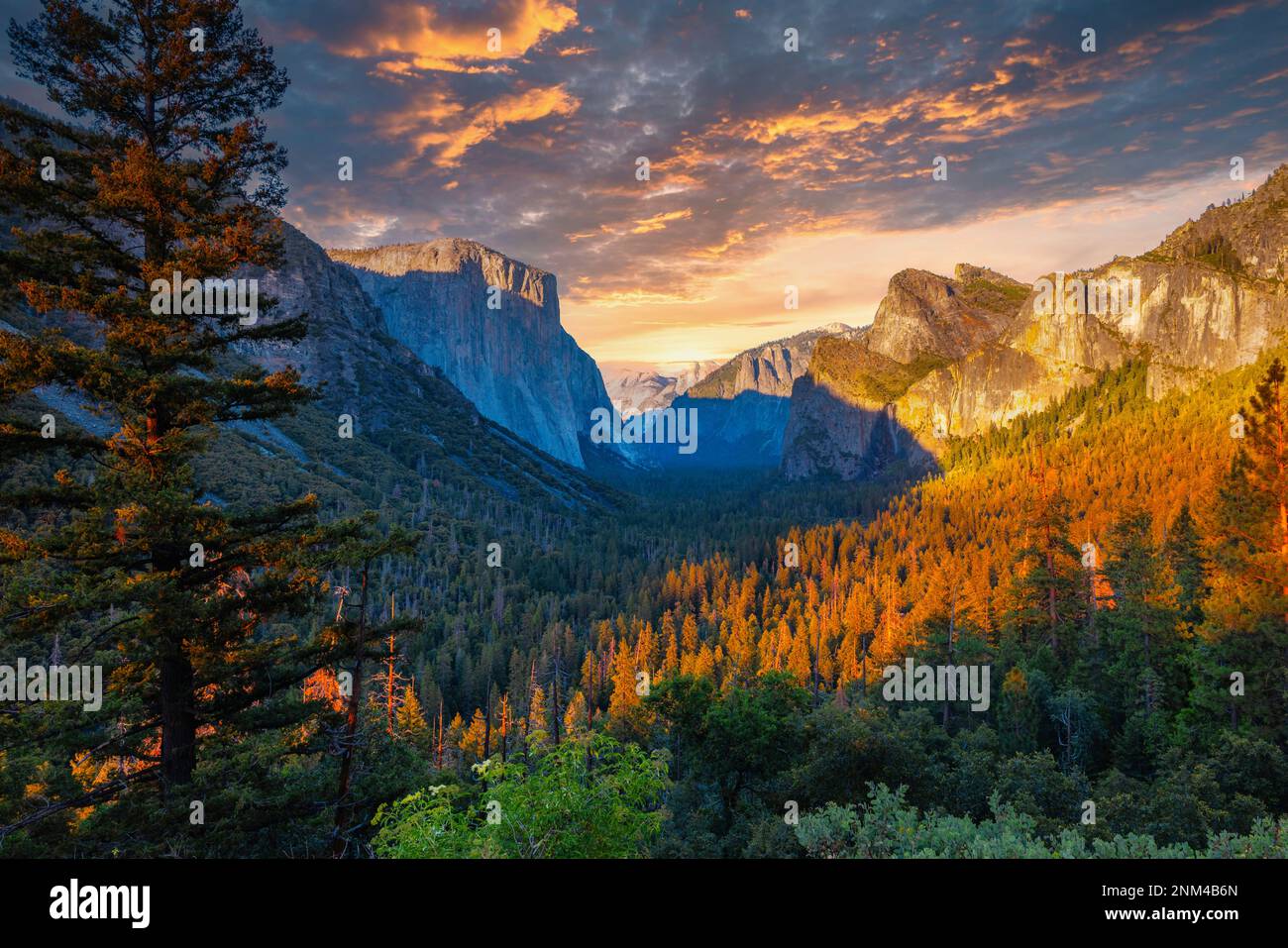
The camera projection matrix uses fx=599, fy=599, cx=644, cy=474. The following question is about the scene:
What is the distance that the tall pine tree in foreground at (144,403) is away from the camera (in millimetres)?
9773

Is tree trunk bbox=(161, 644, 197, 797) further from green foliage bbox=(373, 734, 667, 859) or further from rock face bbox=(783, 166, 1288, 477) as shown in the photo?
rock face bbox=(783, 166, 1288, 477)

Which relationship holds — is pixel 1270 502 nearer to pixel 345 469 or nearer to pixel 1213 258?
pixel 345 469

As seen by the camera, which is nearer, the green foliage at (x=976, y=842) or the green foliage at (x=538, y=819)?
the green foliage at (x=538, y=819)

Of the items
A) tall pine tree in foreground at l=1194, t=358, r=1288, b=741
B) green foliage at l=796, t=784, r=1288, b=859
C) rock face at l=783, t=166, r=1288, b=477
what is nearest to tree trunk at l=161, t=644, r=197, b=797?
green foliage at l=796, t=784, r=1288, b=859

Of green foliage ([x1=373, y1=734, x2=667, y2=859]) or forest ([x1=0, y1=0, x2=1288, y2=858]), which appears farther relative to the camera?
forest ([x1=0, y1=0, x2=1288, y2=858])

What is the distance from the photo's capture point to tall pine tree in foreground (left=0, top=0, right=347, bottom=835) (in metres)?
9.77

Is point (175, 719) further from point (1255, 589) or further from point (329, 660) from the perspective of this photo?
point (1255, 589)

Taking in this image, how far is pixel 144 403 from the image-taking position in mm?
10703

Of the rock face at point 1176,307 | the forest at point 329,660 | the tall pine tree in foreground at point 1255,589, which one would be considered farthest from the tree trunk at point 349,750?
the rock face at point 1176,307

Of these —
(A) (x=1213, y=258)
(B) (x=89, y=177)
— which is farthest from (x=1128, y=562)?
(A) (x=1213, y=258)

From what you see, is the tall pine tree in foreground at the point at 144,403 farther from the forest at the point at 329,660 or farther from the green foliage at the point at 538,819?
the green foliage at the point at 538,819

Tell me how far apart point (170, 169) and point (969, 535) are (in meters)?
112

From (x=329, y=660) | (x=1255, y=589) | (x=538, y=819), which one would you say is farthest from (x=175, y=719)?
(x=1255, y=589)

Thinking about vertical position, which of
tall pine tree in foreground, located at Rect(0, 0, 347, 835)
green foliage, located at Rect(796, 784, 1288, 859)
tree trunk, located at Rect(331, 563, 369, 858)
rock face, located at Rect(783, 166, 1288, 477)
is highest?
rock face, located at Rect(783, 166, 1288, 477)
